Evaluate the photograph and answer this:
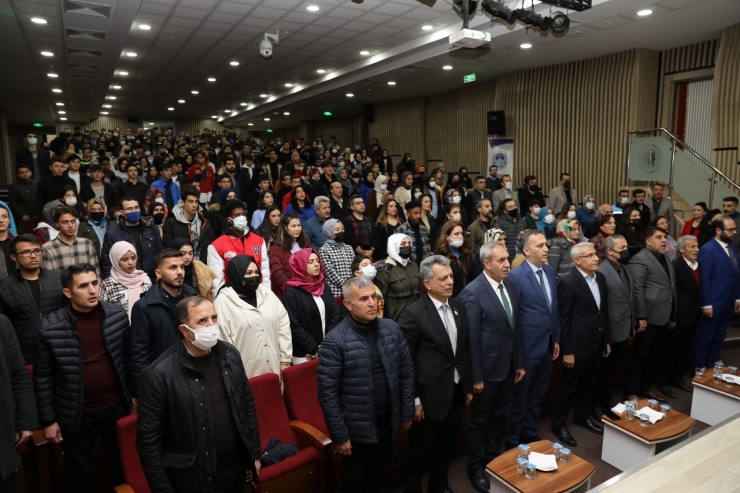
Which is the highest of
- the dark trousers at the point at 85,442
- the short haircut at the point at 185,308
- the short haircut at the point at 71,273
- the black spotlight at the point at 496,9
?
the black spotlight at the point at 496,9

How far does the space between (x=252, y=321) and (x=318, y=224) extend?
97.7 inches

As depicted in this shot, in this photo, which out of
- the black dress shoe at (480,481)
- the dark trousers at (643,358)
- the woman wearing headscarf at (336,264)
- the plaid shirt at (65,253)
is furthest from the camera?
the dark trousers at (643,358)

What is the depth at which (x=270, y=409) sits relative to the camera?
2.99m

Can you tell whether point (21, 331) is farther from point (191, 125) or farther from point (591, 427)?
point (191, 125)

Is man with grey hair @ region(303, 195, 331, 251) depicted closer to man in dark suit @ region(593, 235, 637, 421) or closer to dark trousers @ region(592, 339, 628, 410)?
man in dark suit @ region(593, 235, 637, 421)

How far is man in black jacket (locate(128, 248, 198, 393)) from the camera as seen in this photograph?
2861 millimetres

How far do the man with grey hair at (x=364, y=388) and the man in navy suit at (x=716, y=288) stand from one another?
3594 mm

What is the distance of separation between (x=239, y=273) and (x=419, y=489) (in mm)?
1731

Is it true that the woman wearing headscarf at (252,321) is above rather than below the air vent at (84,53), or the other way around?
below

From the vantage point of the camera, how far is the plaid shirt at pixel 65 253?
3955mm

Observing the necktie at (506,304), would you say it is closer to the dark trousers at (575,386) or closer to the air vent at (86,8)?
the dark trousers at (575,386)

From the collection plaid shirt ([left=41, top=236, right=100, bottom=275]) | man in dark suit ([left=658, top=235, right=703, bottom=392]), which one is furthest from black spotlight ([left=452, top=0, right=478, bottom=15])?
plaid shirt ([left=41, top=236, right=100, bottom=275])

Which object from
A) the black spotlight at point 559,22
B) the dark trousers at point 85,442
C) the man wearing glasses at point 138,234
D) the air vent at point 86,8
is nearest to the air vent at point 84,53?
the air vent at point 86,8

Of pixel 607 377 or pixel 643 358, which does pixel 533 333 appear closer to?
pixel 607 377
